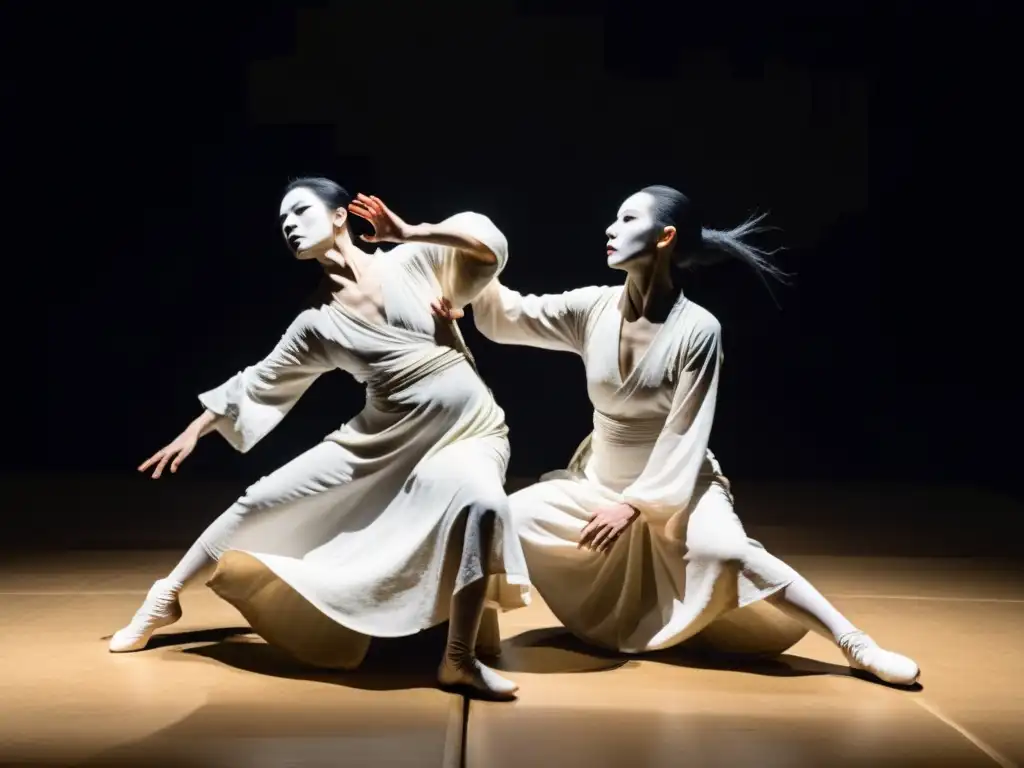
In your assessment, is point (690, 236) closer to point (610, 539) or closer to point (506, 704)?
point (610, 539)

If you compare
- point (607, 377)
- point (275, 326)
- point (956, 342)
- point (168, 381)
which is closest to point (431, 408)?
point (607, 377)

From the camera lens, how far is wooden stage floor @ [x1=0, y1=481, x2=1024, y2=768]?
229cm

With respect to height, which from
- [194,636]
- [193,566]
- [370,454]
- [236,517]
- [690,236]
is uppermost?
[690,236]

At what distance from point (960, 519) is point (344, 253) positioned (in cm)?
285

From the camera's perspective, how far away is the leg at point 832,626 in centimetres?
276

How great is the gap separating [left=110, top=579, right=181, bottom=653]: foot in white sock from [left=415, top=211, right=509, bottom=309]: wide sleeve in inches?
37.4

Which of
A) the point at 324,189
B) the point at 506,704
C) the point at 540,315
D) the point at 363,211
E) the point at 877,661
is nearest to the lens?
the point at 506,704

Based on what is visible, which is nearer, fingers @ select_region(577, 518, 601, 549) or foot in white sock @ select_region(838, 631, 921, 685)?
foot in white sock @ select_region(838, 631, 921, 685)

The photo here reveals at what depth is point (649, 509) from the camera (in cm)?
288

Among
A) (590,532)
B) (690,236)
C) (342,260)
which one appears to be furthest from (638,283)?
(342,260)

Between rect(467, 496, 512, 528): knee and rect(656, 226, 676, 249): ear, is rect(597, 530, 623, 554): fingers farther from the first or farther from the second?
rect(656, 226, 676, 249): ear

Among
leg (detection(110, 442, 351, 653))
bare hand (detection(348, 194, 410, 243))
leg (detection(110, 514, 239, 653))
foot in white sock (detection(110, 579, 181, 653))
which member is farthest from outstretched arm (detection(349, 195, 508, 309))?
foot in white sock (detection(110, 579, 181, 653))

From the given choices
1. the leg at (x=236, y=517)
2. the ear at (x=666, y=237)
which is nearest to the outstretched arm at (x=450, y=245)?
the ear at (x=666, y=237)

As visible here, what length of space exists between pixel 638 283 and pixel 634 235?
0.12m
